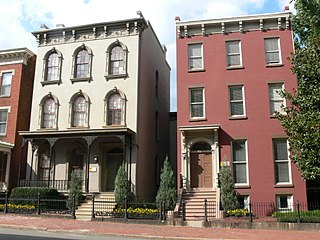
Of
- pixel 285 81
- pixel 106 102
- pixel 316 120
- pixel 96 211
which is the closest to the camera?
pixel 316 120

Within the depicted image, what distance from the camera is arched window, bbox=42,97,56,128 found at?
23391 millimetres

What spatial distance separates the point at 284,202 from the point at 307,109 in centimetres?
526

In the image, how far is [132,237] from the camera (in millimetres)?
12484

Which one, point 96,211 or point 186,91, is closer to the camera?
point 96,211

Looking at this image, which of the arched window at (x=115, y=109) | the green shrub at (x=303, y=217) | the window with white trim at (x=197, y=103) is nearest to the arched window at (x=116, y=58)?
the arched window at (x=115, y=109)

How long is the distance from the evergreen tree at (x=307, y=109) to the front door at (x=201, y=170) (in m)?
4.61

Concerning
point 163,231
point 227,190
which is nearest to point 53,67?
point 227,190

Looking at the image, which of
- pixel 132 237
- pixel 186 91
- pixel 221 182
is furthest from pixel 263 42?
pixel 132 237

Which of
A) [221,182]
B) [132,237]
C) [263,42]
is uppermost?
[263,42]

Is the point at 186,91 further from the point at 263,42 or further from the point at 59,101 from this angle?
the point at 59,101

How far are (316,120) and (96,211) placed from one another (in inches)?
472

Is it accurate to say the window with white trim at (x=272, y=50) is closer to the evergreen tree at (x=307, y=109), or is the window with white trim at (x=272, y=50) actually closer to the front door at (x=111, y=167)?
the evergreen tree at (x=307, y=109)

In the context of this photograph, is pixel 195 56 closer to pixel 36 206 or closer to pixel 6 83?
pixel 36 206

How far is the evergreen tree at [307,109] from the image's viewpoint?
1720 cm
